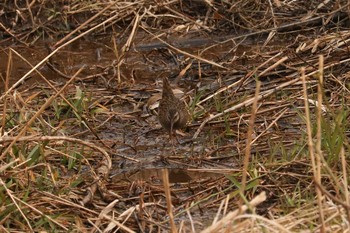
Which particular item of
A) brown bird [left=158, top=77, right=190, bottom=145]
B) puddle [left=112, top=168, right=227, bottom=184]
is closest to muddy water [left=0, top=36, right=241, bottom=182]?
puddle [left=112, top=168, right=227, bottom=184]

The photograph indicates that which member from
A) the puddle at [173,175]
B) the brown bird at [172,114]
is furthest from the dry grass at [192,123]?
the brown bird at [172,114]

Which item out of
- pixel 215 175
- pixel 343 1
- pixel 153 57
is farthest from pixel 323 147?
pixel 343 1

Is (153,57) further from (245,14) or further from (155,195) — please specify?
(155,195)

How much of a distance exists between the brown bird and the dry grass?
151 millimetres

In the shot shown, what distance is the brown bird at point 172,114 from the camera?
19.1 ft

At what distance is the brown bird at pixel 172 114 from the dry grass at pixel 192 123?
5.9 inches

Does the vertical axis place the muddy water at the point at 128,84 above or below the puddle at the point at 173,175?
below

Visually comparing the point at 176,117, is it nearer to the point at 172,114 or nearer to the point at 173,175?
the point at 172,114

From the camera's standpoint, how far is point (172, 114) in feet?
19.1

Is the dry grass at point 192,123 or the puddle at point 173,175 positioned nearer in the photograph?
the dry grass at point 192,123

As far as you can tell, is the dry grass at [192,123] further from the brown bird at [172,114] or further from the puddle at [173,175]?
the brown bird at [172,114]

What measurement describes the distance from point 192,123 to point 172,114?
46 cm

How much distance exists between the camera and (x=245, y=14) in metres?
9.25

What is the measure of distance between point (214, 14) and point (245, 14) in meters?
0.35
